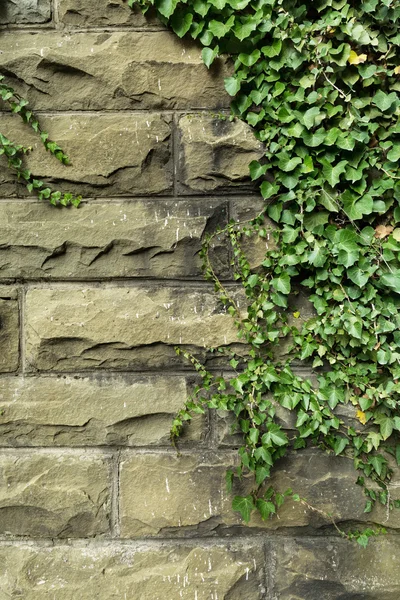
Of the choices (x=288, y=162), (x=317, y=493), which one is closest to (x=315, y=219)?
(x=288, y=162)

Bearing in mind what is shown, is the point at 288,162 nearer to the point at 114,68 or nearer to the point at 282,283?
the point at 282,283

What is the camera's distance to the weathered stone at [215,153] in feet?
5.57

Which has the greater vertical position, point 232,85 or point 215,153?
point 232,85

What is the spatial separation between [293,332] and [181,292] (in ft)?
1.29

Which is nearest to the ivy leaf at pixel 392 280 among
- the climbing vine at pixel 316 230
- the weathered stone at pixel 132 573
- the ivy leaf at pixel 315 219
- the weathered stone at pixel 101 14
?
the climbing vine at pixel 316 230

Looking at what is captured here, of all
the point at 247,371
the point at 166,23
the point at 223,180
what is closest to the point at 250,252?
the point at 223,180

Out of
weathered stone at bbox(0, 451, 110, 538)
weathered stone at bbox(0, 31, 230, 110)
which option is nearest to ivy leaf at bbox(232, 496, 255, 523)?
weathered stone at bbox(0, 451, 110, 538)

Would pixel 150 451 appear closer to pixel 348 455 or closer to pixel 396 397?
pixel 348 455

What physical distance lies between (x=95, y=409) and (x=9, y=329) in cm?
A: 39

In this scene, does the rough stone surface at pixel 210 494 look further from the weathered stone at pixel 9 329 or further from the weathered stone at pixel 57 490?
the weathered stone at pixel 9 329

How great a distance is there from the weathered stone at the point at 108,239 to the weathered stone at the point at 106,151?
78 mm

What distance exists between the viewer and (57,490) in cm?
175

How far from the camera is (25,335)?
1.75 m

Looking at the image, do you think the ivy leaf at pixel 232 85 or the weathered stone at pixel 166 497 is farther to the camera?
the weathered stone at pixel 166 497
